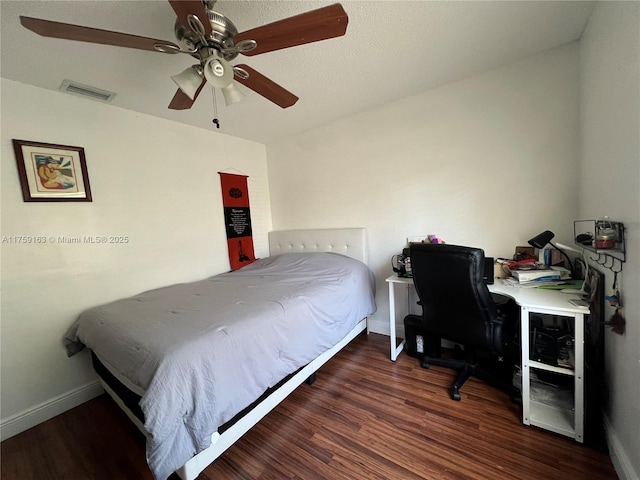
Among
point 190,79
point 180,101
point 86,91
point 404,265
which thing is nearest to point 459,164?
point 404,265

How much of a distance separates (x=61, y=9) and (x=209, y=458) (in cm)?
236

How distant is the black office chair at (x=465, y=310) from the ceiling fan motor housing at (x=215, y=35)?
1588mm

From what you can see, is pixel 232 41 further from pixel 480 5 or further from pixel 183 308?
pixel 183 308

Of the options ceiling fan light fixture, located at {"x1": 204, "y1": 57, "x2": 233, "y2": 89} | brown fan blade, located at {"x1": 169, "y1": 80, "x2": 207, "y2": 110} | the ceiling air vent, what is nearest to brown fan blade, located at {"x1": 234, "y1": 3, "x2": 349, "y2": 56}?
ceiling fan light fixture, located at {"x1": 204, "y1": 57, "x2": 233, "y2": 89}

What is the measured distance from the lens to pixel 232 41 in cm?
117

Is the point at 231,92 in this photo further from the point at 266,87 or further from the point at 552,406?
the point at 552,406

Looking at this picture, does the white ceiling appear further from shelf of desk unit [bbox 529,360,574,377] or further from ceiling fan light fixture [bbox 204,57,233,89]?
shelf of desk unit [bbox 529,360,574,377]

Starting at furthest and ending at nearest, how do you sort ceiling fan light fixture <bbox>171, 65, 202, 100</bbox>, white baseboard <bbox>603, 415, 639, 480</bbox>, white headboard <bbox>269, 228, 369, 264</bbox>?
white headboard <bbox>269, 228, 369, 264</bbox> → ceiling fan light fixture <bbox>171, 65, 202, 100</bbox> → white baseboard <bbox>603, 415, 639, 480</bbox>

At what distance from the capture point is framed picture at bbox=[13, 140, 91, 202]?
1.77 metres

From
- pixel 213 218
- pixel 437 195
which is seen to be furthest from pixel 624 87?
pixel 213 218

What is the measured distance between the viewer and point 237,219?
3203 millimetres

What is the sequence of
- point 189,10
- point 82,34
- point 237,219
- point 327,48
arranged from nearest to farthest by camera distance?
point 189,10, point 82,34, point 327,48, point 237,219

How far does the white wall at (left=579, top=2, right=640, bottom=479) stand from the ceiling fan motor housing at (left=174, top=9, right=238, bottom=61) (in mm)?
1676

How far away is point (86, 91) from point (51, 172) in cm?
68
